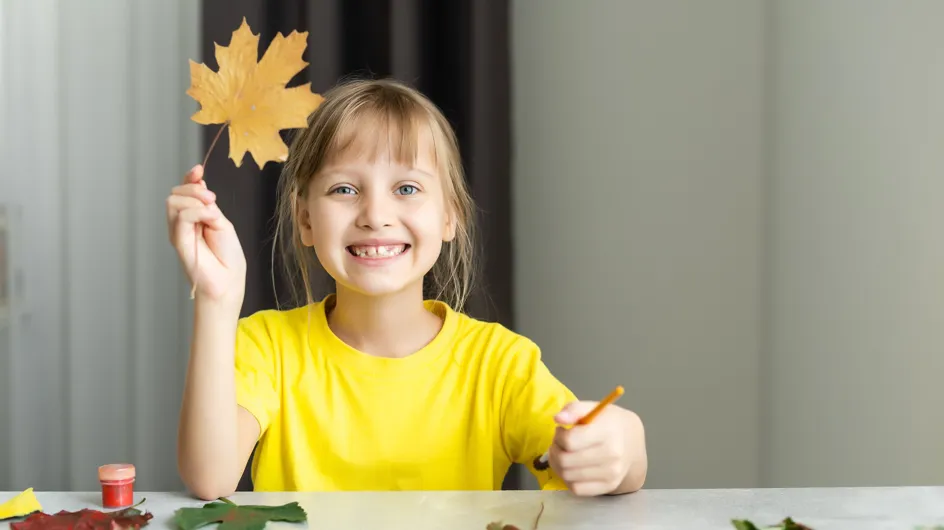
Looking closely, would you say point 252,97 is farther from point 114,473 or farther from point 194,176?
point 114,473

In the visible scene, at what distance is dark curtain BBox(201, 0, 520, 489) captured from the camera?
1.77 meters

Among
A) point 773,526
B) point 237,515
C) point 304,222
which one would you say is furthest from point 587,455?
point 304,222

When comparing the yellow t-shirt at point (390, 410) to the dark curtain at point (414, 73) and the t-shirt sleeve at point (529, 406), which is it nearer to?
the t-shirt sleeve at point (529, 406)

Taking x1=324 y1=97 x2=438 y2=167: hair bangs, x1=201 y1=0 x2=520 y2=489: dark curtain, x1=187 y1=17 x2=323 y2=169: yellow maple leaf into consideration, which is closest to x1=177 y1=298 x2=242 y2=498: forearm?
x1=187 y1=17 x2=323 y2=169: yellow maple leaf

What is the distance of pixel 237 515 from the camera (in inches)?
27.5

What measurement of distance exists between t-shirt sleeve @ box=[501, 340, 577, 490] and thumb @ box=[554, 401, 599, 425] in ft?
0.88

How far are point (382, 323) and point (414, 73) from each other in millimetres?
834

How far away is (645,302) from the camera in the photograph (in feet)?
6.63

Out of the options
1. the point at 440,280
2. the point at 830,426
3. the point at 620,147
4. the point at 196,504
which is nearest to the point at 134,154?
the point at 440,280

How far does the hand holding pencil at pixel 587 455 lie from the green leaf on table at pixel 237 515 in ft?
0.73

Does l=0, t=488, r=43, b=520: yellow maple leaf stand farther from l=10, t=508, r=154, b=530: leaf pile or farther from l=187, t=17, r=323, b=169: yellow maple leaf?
l=187, t=17, r=323, b=169: yellow maple leaf

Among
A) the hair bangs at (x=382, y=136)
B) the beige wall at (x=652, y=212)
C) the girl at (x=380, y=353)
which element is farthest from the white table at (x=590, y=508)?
the beige wall at (x=652, y=212)

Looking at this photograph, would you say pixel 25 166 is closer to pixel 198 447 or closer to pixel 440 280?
pixel 440 280

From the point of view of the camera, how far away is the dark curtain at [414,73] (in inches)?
69.7
